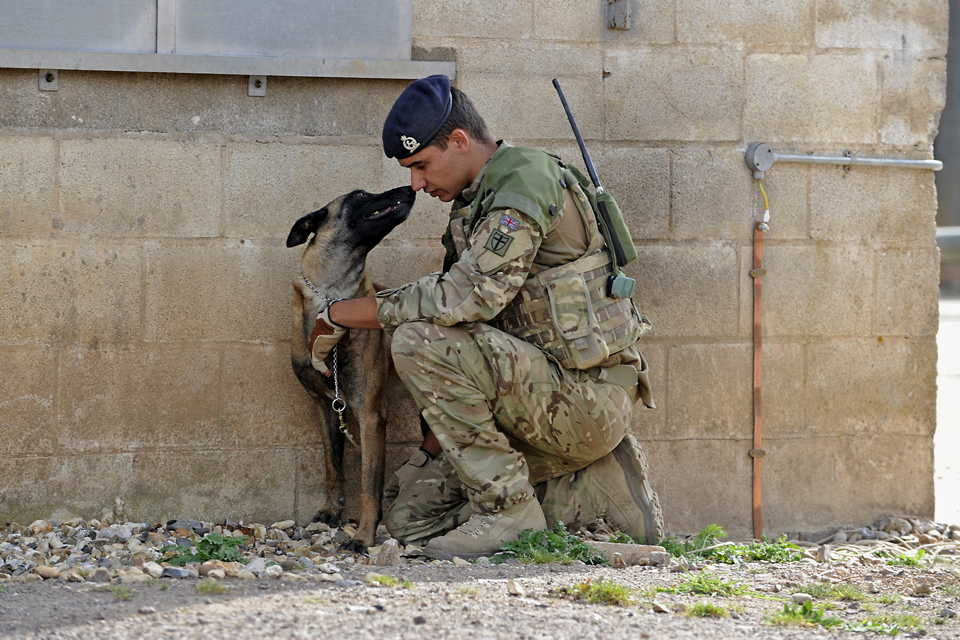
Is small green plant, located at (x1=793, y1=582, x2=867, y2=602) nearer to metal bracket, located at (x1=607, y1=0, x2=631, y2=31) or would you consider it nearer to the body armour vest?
the body armour vest

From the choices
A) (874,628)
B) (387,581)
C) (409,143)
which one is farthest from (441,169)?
(874,628)

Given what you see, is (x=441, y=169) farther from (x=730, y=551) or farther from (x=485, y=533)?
(x=730, y=551)

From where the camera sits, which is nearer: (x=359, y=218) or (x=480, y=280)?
(x=480, y=280)

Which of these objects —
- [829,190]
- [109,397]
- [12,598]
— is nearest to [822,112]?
[829,190]

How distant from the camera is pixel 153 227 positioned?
395 cm

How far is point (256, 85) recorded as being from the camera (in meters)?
3.99

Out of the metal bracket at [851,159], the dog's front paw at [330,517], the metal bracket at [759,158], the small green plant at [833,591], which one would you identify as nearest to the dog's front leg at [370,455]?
the dog's front paw at [330,517]

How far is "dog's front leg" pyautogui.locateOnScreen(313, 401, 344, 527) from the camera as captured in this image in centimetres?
395

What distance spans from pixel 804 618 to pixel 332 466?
2080mm

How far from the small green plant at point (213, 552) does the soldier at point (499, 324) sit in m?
0.67

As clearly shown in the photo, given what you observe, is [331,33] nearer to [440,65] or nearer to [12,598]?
[440,65]

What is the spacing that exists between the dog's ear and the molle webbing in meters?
0.91

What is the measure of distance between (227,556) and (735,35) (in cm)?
315

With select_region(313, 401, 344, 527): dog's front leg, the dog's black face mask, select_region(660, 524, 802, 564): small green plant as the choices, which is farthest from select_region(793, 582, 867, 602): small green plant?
the dog's black face mask
